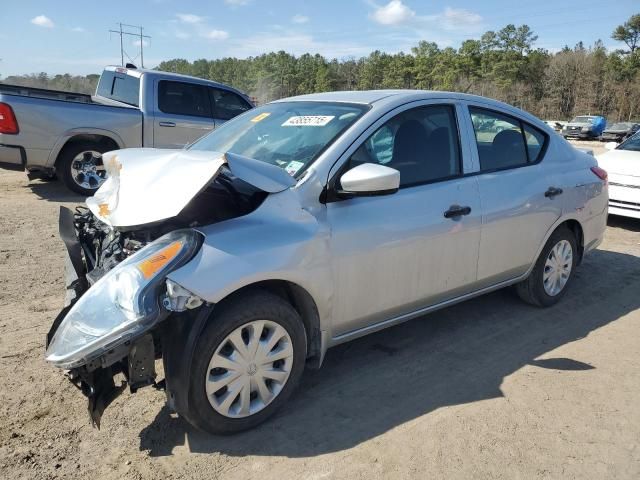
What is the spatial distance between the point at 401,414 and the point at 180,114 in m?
7.32

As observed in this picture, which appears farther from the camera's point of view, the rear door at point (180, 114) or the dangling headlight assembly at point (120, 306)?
the rear door at point (180, 114)

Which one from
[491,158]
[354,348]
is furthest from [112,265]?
[491,158]

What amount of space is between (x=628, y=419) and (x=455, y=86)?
215ft

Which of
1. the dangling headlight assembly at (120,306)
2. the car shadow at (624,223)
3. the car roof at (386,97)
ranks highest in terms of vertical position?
the car roof at (386,97)

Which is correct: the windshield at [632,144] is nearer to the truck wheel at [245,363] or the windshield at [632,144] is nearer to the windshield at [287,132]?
the windshield at [287,132]

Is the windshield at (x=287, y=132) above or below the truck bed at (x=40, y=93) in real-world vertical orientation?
below

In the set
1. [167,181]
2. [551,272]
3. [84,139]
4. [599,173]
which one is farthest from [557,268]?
[84,139]

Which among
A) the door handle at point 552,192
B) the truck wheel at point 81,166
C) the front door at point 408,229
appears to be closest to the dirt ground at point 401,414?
the front door at point 408,229

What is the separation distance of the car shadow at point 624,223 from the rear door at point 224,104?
635cm

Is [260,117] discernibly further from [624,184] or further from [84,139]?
→ [624,184]

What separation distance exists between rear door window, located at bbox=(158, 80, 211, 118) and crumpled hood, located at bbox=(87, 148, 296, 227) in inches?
245

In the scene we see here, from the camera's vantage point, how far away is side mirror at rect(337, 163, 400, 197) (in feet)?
9.29

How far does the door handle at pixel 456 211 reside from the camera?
3471 mm

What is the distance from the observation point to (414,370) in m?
3.49
